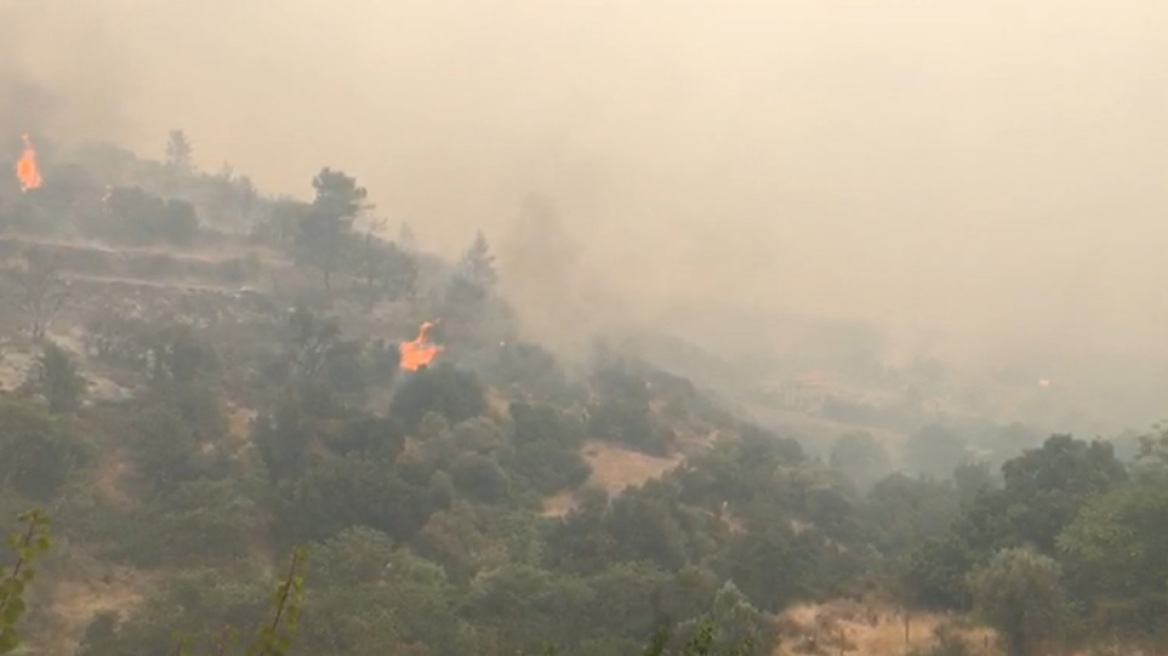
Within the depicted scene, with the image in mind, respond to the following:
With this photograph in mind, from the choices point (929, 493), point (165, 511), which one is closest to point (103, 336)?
point (165, 511)

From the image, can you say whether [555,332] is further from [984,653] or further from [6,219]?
[984,653]

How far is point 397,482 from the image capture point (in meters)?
47.2

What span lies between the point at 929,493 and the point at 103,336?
64.0 metres

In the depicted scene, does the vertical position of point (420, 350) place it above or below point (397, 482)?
above

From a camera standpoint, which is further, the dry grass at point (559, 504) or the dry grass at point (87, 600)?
the dry grass at point (559, 504)

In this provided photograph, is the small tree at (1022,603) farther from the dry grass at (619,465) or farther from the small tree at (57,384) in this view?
the small tree at (57,384)

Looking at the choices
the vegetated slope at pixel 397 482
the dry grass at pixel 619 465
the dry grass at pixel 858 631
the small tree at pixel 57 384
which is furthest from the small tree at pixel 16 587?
the dry grass at pixel 619 465

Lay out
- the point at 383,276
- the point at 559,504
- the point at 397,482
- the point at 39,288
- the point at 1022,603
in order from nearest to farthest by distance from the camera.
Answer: the point at 1022,603 < the point at 397,482 < the point at 559,504 < the point at 39,288 < the point at 383,276

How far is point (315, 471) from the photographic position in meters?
46.9

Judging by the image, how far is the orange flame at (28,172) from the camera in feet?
336

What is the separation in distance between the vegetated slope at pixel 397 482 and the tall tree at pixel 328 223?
0.30 m

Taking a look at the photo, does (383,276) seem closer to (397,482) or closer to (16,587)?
(397,482)

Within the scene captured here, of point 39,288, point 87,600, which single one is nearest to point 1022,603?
point 87,600

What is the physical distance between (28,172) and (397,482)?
286 feet
